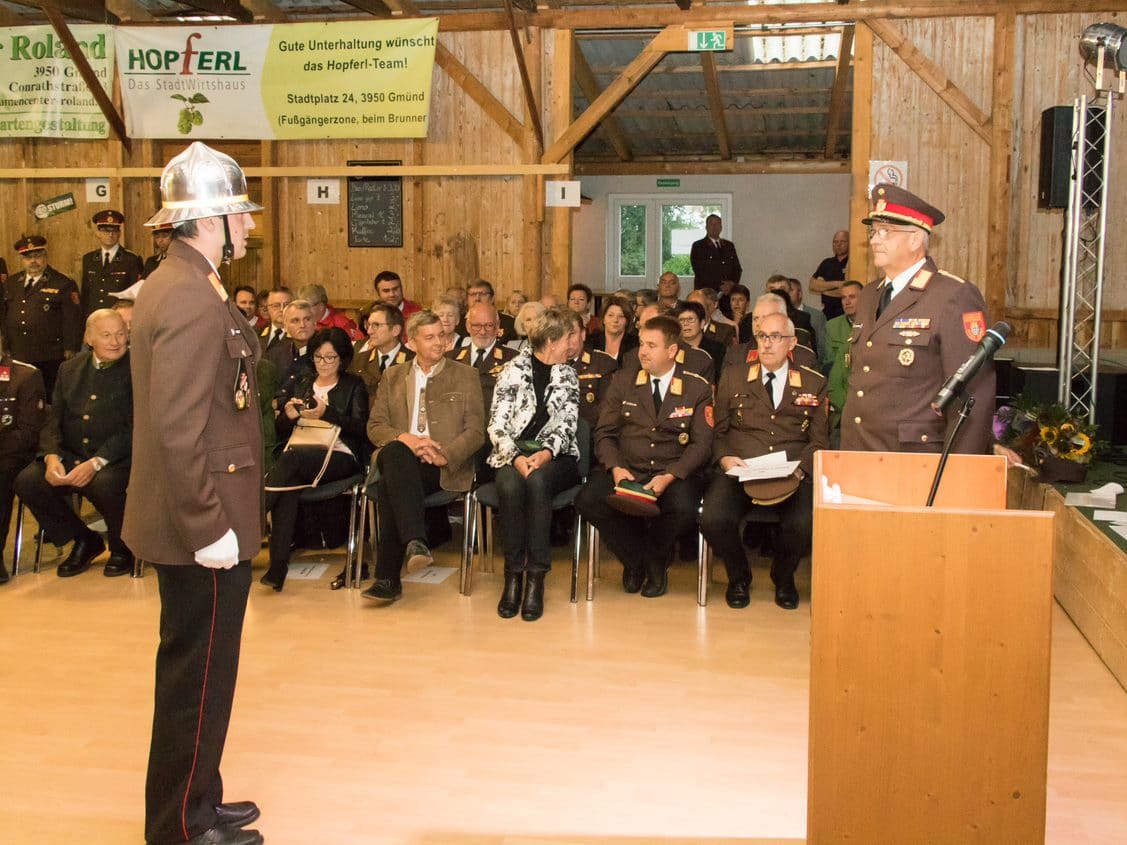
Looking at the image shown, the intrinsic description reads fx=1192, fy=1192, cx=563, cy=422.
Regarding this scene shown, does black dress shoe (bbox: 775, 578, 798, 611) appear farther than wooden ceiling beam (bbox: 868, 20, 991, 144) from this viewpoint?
Answer: No

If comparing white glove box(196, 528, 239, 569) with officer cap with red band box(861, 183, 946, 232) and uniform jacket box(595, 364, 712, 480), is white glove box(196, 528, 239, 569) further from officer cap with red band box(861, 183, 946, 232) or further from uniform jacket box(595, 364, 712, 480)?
uniform jacket box(595, 364, 712, 480)

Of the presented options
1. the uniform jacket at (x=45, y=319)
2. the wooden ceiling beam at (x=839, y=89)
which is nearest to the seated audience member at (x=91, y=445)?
the uniform jacket at (x=45, y=319)

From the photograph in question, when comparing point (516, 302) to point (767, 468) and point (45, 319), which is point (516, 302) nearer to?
point (45, 319)

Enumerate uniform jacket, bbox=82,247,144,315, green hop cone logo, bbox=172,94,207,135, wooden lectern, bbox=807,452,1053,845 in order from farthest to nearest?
green hop cone logo, bbox=172,94,207,135, uniform jacket, bbox=82,247,144,315, wooden lectern, bbox=807,452,1053,845

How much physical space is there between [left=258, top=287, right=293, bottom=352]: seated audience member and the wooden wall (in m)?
4.29

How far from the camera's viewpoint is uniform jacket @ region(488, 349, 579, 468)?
516cm

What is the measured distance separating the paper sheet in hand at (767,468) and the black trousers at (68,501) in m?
2.75

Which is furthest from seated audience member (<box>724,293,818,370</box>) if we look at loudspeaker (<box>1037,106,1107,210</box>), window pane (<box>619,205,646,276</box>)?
window pane (<box>619,205,646,276</box>)

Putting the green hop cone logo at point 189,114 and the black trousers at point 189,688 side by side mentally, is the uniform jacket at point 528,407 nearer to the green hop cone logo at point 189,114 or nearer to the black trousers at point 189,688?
the black trousers at point 189,688

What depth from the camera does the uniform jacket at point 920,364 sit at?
142 inches

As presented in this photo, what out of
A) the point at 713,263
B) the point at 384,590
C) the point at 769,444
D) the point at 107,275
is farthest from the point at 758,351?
the point at 713,263

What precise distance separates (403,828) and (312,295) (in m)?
4.46

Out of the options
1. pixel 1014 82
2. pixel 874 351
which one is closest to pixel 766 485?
pixel 874 351

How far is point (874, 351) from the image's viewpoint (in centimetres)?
379
